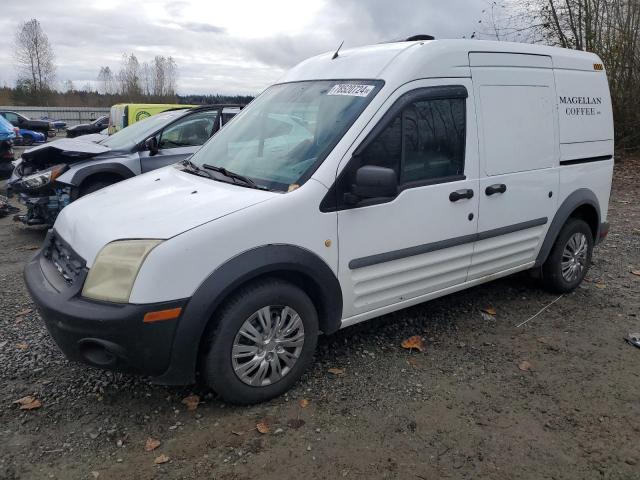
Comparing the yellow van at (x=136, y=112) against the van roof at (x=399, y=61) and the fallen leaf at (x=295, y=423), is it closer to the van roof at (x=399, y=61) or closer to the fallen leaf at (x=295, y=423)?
the van roof at (x=399, y=61)

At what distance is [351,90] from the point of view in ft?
11.8

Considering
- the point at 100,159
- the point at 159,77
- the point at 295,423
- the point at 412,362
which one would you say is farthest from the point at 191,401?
the point at 159,77

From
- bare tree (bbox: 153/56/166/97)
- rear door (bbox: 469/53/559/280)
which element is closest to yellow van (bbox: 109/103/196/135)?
rear door (bbox: 469/53/559/280)

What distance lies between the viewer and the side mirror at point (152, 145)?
24.2 feet

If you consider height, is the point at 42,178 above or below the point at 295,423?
above

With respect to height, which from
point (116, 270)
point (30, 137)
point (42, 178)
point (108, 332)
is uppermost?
point (30, 137)

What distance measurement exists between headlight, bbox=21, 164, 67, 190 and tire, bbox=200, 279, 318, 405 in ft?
16.3

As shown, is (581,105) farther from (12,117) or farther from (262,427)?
(12,117)

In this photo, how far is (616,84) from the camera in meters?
15.2

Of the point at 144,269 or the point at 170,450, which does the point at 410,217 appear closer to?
the point at 144,269

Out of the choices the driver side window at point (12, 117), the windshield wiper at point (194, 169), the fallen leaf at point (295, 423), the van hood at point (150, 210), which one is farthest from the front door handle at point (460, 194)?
the driver side window at point (12, 117)

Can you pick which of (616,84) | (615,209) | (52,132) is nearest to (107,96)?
(52,132)

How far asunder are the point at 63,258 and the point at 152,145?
169 inches

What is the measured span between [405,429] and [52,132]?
30.9 metres
